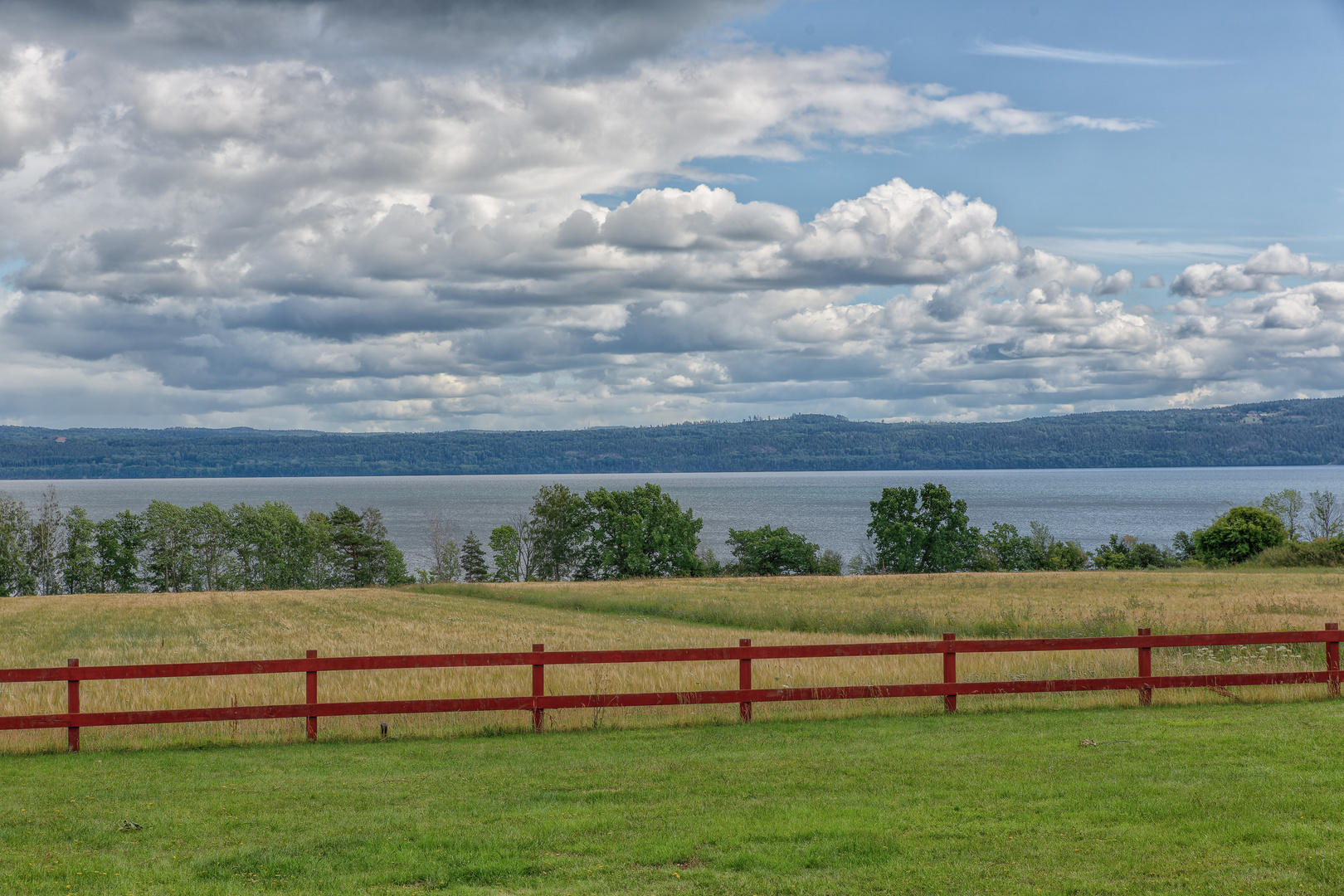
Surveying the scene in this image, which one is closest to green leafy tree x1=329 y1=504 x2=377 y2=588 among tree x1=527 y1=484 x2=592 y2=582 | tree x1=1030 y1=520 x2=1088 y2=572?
tree x1=527 y1=484 x2=592 y2=582

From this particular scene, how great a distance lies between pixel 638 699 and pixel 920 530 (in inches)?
3432

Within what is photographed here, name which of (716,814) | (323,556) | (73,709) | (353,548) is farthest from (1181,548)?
(73,709)

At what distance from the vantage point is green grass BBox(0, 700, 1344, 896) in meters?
6.83

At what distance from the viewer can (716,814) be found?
331 inches

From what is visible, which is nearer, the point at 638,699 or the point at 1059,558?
the point at 638,699

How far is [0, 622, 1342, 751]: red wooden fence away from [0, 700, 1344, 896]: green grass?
1.57 feet

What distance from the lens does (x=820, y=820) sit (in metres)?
8.04

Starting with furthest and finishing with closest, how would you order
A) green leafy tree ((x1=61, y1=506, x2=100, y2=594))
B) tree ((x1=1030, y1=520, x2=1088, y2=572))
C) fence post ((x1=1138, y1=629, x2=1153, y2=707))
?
tree ((x1=1030, y1=520, x2=1088, y2=572)) < green leafy tree ((x1=61, y1=506, x2=100, y2=594)) < fence post ((x1=1138, y1=629, x2=1153, y2=707))

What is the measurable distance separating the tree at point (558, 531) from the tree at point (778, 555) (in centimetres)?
1837

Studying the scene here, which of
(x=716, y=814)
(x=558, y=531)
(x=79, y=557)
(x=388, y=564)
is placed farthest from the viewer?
(x=558, y=531)

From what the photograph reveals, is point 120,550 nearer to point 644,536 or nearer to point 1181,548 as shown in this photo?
point 644,536

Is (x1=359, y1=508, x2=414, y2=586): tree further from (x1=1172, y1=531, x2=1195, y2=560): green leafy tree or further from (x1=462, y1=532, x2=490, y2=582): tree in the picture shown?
(x1=1172, y1=531, x2=1195, y2=560): green leafy tree

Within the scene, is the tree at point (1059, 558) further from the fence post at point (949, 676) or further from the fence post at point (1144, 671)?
the fence post at point (949, 676)

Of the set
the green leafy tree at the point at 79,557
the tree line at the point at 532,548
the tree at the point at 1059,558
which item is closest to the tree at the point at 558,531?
the tree line at the point at 532,548
